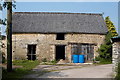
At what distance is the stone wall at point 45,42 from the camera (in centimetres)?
2197

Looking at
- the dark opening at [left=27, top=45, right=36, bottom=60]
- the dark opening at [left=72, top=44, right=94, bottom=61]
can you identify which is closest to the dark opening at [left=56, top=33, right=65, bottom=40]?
the dark opening at [left=72, top=44, right=94, bottom=61]

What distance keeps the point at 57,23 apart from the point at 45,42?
114 inches

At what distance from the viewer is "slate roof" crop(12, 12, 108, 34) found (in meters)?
22.3

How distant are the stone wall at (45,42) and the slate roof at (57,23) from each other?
21.3 inches

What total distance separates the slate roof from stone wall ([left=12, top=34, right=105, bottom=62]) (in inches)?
21.3

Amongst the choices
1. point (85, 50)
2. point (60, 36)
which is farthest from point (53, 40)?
point (85, 50)

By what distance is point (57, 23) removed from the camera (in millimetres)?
23438

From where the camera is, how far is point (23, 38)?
72.2 feet

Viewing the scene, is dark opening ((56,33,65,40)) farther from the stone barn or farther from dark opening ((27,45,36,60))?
dark opening ((27,45,36,60))

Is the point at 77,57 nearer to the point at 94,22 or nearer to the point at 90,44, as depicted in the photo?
the point at 90,44

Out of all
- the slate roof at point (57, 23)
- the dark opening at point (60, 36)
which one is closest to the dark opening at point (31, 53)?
the slate roof at point (57, 23)

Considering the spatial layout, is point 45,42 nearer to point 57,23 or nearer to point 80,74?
point 57,23

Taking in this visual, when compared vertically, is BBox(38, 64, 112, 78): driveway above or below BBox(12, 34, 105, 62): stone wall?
below

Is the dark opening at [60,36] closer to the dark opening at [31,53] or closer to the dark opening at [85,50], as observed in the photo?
the dark opening at [85,50]
